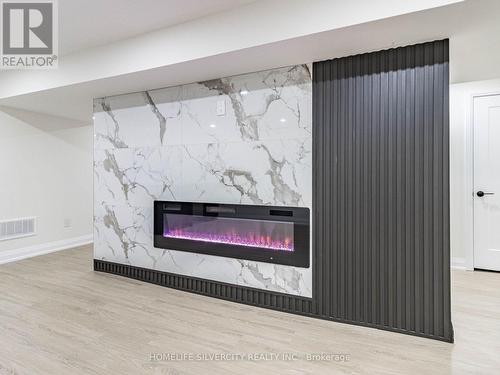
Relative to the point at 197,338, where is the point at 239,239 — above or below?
above

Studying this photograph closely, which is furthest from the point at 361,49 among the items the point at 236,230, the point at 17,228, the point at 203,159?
the point at 17,228

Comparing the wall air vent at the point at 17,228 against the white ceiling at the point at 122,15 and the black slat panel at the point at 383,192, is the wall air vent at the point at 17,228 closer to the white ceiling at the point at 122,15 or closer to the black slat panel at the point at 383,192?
the white ceiling at the point at 122,15

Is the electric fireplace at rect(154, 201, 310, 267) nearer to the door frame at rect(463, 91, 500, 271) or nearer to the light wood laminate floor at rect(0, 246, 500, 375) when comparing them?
the light wood laminate floor at rect(0, 246, 500, 375)

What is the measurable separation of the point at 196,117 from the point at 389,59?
5.81 ft

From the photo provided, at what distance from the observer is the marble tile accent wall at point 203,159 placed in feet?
8.64

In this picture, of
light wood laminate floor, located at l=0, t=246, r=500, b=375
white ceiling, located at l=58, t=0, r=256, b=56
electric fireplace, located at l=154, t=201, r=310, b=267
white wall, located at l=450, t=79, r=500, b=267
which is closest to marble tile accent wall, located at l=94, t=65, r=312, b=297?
electric fireplace, located at l=154, t=201, r=310, b=267

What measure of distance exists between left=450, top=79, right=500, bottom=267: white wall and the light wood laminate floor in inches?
31.1

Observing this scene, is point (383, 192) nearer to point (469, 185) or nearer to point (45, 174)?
point (469, 185)

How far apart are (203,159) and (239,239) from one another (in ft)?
2.82

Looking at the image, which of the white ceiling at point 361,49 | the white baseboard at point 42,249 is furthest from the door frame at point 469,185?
the white baseboard at point 42,249

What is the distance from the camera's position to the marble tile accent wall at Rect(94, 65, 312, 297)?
8.64 ft

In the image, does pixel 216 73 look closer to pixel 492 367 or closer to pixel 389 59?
pixel 389 59

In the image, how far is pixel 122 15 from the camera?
2.46 meters

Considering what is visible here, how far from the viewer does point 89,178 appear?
18.1ft
